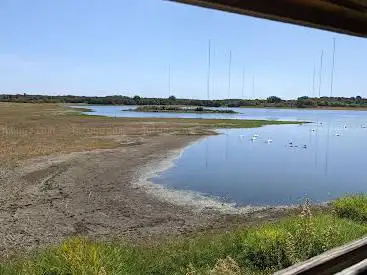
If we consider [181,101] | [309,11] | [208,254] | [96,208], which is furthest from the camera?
[181,101]

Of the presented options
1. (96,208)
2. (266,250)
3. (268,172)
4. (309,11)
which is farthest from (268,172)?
Answer: (309,11)

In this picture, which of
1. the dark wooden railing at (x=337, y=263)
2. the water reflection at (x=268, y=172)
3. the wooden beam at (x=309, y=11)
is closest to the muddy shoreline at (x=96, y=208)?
the water reflection at (x=268, y=172)

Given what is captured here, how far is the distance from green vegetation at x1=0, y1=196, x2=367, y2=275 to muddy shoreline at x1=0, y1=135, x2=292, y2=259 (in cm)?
286

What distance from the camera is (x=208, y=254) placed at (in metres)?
9.06

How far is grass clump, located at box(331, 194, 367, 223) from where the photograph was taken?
11778 millimetres

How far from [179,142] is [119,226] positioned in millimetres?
23526

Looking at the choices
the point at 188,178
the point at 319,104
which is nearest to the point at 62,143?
the point at 188,178

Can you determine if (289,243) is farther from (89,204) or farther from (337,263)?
(89,204)

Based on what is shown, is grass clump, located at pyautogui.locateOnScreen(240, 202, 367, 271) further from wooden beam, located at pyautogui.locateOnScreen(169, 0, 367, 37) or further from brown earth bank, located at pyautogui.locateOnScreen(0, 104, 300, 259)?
wooden beam, located at pyautogui.locateOnScreen(169, 0, 367, 37)

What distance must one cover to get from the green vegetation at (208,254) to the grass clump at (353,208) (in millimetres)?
1457

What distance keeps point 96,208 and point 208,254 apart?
7.22m

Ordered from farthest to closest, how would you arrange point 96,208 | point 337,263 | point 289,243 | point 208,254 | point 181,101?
point 181,101, point 96,208, point 208,254, point 289,243, point 337,263

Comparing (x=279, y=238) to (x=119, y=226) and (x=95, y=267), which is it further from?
(x=119, y=226)

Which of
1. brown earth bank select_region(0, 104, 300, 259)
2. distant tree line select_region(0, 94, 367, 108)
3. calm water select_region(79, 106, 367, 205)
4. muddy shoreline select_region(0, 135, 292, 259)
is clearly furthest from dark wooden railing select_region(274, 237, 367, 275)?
distant tree line select_region(0, 94, 367, 108)
